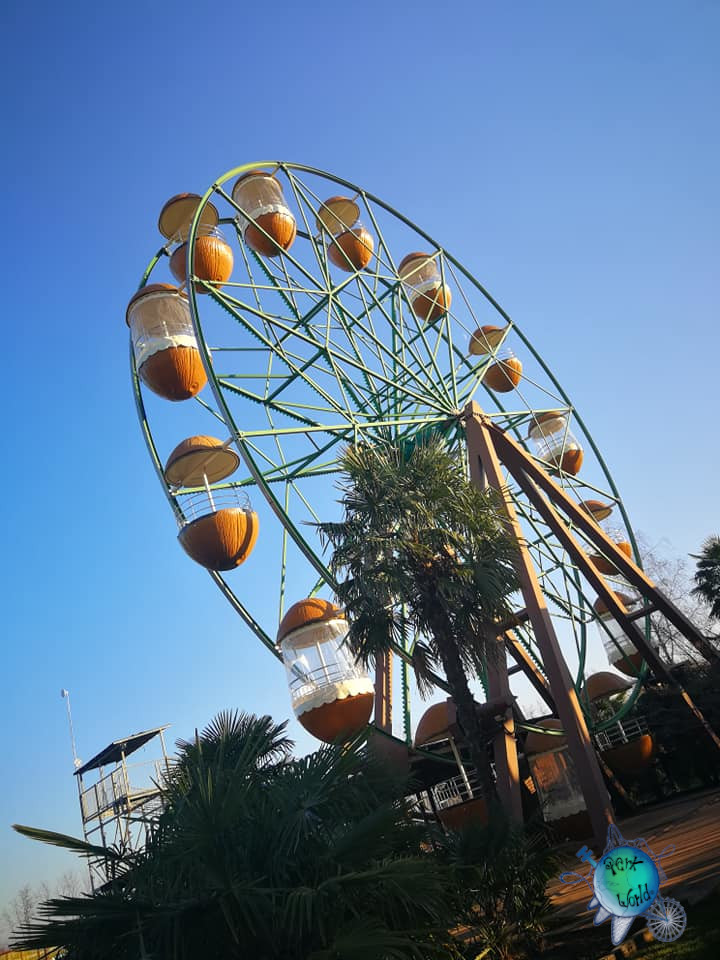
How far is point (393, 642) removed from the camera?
320 inches

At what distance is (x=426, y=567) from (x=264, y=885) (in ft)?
14.0

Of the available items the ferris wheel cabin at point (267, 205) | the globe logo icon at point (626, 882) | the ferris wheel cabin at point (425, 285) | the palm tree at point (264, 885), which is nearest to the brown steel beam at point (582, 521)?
the ferris wheel cabin at point (425, 285)

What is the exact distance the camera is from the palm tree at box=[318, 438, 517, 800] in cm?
785

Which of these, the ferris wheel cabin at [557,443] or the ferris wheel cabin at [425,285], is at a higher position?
the ferris wheel cabin at [425,285]

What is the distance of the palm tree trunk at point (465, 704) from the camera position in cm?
731

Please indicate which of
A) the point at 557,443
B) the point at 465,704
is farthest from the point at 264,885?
the point at 557,443

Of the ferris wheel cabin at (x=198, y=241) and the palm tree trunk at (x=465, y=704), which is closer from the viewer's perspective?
the palm tree trunk at (x=465, y=704)

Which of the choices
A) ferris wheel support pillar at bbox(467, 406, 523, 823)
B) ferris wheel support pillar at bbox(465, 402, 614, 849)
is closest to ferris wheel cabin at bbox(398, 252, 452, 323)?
ferris wheel support pillar at bbox(465, 402, 614, 849)

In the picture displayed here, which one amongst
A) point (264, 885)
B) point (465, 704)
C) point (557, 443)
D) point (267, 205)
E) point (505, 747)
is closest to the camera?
point (264, 885)

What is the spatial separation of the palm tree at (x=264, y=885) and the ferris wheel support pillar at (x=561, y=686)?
4776 mm

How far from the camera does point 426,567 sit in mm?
8016

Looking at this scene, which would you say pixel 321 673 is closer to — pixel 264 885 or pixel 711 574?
pixel 264 885

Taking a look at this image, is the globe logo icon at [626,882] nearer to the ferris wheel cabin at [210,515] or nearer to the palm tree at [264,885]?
the palm tree at [264,885]

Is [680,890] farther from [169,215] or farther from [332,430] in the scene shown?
[169,215]
